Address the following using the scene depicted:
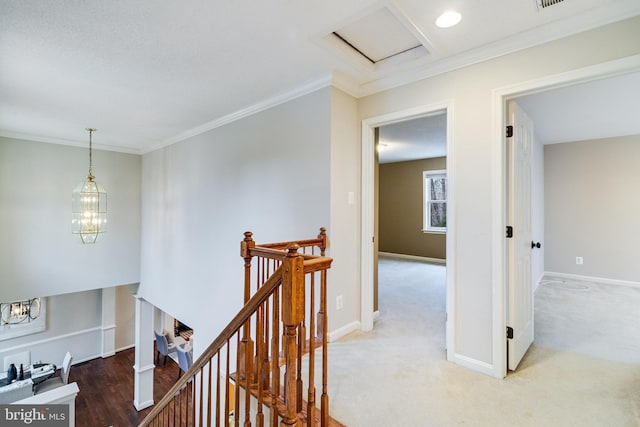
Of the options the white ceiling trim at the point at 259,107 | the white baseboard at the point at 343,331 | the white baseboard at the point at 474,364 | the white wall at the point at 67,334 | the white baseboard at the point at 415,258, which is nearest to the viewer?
the white baseboard at the point at 474,364

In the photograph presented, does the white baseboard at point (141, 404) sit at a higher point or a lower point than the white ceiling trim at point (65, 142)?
lower

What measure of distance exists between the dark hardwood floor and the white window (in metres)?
7.22

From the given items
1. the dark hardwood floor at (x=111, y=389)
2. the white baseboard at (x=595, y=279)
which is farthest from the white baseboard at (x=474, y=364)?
the dark hardwood floor at (x=111, y=389)

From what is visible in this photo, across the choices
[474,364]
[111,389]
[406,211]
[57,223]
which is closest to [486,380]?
[474,364]

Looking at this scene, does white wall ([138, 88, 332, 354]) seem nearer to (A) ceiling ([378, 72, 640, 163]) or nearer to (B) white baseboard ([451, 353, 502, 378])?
(A) ceiling ([378, 72, 640, 163])

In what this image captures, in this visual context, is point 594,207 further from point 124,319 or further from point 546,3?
point 124,319

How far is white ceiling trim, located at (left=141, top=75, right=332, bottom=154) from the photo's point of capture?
2.68 metres

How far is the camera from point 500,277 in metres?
2.03

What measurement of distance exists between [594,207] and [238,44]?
19.5ft

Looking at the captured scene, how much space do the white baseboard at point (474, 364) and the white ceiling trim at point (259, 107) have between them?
8.17 ft

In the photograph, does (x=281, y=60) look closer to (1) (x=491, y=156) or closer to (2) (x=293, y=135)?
(2) (x=293, y=135)

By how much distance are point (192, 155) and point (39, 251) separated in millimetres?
3135

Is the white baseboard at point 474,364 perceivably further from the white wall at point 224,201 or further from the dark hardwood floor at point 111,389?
the dark hardwood floor at point 111,389

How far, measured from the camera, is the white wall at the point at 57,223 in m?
4.58
